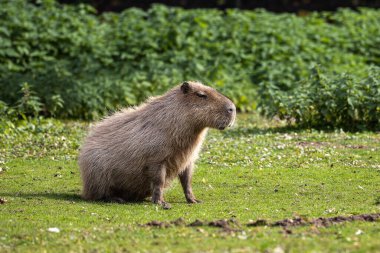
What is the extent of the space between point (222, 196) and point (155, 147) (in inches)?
38.6

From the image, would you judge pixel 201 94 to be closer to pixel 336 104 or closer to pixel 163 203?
pixel 163 203

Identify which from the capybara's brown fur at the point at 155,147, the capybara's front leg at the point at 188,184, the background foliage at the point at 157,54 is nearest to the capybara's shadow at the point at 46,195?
the capybara's brown fur at the point at 155,147

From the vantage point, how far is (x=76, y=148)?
490 inches

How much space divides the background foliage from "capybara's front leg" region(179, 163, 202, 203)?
18.0 feet

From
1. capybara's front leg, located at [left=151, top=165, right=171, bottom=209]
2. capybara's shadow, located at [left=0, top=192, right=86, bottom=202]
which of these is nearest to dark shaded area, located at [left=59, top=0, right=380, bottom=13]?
capybara's shadow, located at [left=0, top=192, right=86, bottom=202]

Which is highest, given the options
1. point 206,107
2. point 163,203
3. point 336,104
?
point 206,107

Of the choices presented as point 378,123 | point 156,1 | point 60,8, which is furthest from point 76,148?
point 156,1

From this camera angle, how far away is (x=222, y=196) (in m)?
9.21

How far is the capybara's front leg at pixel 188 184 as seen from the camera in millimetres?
8953

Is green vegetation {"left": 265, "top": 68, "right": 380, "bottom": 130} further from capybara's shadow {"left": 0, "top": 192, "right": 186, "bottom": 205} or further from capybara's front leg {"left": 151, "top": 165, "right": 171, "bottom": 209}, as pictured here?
capybara's front leg {"left": 151, "top": 165, "right": 171, "bottom": 209}

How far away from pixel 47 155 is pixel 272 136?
3.60 metres

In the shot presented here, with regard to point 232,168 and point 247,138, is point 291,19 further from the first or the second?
point 232,168

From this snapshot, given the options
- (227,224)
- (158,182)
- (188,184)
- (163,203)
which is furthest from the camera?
(188,184)

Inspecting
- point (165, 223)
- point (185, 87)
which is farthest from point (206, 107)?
point (165, 223)
